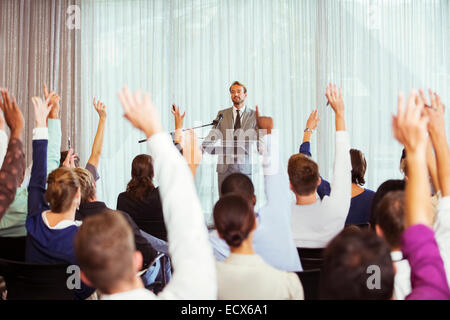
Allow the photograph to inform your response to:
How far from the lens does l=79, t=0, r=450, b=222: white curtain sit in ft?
20.4

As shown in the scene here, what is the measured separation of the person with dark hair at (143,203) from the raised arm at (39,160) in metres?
1.19

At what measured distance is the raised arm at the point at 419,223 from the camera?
107 cm

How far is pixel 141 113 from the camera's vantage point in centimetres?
109

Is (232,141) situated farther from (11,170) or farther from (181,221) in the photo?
(181,221)

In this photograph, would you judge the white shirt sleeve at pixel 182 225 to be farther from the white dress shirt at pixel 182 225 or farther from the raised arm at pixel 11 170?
the raised arm at pixel 11 170

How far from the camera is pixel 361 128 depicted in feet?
20.7

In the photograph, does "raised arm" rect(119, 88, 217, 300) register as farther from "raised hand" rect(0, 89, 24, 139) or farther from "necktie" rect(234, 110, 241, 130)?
"necktie" rect(234, 110, 241, 130)

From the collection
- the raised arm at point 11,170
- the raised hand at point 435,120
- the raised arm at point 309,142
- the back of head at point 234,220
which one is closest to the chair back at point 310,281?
the back of head at point 234,220

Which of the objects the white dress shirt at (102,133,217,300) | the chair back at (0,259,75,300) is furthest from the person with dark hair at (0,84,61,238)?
the white dress shirt at (102,133,217,300)

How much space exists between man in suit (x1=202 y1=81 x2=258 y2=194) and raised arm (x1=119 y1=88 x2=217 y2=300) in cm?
358

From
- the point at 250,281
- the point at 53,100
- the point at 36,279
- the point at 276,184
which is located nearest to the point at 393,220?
the point at 250,281

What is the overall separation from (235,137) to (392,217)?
4072 millimetres

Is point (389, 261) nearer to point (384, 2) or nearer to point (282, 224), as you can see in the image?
point (282, 224)

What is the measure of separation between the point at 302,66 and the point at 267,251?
4.87m
